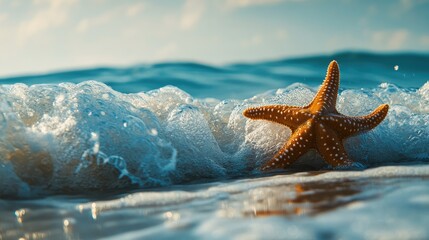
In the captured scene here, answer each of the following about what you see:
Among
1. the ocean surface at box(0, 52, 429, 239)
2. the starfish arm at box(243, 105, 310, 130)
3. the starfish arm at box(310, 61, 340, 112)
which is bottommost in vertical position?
the ocean surface at box(0, 52, 429, 239)

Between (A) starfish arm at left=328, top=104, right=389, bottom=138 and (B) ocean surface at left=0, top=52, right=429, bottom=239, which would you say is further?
(A) starfish arm at left=328, top=104, right=389, bottom=138

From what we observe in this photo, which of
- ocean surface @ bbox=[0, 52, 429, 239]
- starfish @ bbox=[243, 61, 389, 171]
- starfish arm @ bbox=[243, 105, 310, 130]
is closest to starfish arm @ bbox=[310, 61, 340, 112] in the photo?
starfish @ bbox=[243, 61, 389, 171]

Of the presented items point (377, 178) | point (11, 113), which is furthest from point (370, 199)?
point (11, 113)

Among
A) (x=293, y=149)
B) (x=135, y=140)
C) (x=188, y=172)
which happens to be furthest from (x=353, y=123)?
(x=135, y=140)

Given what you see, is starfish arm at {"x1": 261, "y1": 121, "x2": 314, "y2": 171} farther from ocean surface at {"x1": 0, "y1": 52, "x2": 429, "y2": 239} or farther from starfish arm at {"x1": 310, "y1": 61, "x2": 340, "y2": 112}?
starfish arm at {"x1": 310, "y1": 61, "x2": 340, "y2": 112}

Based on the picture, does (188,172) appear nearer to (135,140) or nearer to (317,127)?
(135,140)

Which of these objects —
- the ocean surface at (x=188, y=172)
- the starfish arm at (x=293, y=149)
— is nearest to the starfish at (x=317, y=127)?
the starfish arm at (x=293, y=149)
